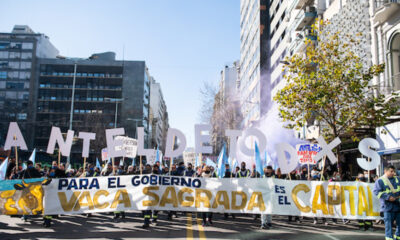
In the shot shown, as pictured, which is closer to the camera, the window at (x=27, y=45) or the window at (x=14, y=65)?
the window at (x=14, y=65)

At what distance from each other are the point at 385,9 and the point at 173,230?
48.9 ft

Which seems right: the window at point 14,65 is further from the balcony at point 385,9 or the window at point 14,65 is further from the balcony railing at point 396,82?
the balcony railing at point 396,82

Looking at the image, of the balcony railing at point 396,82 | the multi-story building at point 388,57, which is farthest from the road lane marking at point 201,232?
the balcony railing at point 396,82

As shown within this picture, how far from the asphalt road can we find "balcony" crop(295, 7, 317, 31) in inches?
882

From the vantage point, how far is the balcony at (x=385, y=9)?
18.1 metres

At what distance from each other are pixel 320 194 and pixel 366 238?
70.5 inches

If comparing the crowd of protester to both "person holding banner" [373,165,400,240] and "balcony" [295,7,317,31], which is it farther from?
"balcony" [295,7,317,31]

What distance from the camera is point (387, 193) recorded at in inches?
337

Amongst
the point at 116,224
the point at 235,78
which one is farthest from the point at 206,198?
the point at 235,78

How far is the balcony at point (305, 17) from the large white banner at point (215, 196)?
22.9 metres

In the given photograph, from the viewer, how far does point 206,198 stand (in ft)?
35.8

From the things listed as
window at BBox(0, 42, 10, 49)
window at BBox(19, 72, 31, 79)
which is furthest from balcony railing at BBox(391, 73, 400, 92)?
window at BBox(0, 42, 10, 49)

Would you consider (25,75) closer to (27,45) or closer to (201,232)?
(27,45)

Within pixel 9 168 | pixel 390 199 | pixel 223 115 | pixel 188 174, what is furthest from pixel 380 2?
pixel 223 115
